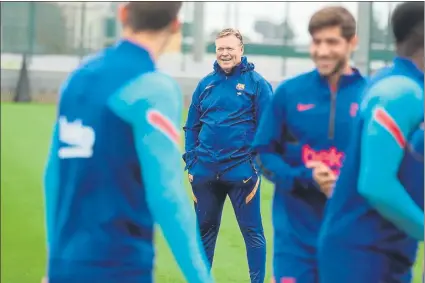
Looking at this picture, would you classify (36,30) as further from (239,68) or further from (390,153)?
(390,153)

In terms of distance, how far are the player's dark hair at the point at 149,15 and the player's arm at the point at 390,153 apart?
0.67m

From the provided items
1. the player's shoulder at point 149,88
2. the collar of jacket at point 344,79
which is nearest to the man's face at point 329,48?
the collar of jacket at point 344,79

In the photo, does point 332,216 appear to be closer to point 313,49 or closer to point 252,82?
point 313,49

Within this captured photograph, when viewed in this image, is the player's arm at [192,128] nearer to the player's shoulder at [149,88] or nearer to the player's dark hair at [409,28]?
the player's dark hair at [409,28]

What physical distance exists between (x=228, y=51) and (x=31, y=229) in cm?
436

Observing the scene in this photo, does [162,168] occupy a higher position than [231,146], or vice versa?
[162,168]

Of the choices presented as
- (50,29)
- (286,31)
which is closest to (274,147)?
(286,31)

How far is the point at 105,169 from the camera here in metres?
2.91

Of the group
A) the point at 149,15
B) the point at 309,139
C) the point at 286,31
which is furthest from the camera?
the point at 286,31

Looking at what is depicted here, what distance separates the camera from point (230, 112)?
6688 mm

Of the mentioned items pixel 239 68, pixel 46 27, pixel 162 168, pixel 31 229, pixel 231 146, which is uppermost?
pixel 46 27

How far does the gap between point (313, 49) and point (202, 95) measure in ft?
9.62

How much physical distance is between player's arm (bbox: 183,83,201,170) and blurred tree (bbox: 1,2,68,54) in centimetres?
1932

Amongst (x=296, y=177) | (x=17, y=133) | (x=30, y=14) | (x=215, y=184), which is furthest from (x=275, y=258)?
(x=30, y=14)
